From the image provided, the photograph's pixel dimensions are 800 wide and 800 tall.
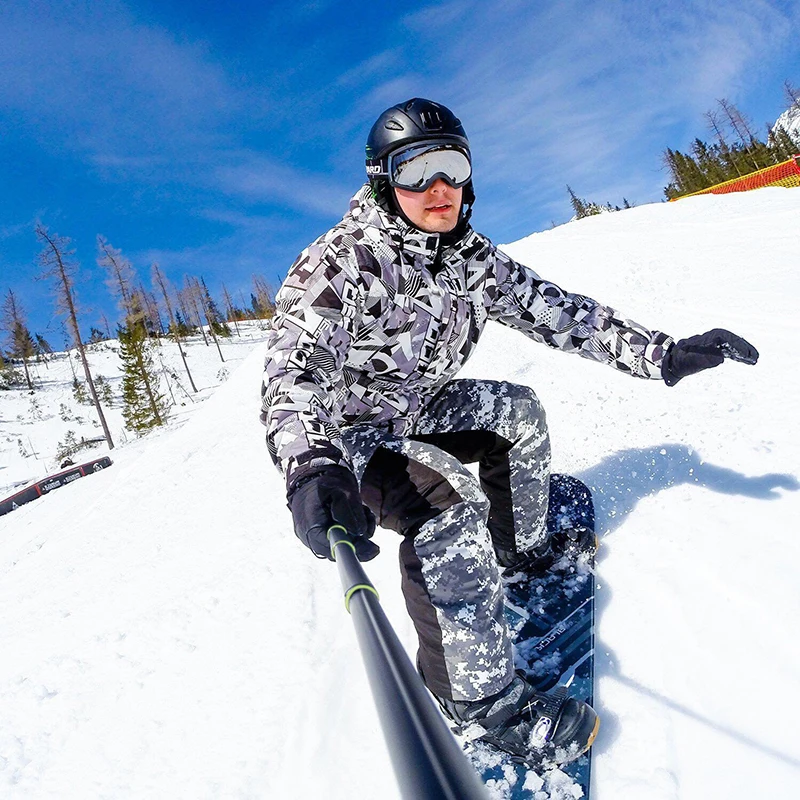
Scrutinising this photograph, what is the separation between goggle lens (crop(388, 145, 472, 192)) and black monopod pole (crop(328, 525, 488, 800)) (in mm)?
1909

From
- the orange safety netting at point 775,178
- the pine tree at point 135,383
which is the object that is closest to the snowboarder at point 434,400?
the orange safety netting at point 775,178

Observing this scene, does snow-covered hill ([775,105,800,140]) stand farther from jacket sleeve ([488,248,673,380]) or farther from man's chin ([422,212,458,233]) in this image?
man's chin ([422,212,458,233])

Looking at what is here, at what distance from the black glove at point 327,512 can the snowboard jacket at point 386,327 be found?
0.23ft

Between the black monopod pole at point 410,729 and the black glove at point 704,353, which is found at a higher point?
the black glove at point 704,353

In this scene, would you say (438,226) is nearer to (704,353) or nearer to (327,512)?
(704,353)

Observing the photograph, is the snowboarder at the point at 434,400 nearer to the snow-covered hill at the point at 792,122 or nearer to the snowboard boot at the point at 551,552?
the snowboard boot at the point at 551,552

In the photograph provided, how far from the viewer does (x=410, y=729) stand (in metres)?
0.62

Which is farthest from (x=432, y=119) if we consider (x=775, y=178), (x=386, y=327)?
(x=775, y=178)

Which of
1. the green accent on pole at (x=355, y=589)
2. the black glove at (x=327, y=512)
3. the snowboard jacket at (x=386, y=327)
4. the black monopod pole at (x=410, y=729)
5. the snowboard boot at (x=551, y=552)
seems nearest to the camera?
the black monopod pole at (x=410, y=729)

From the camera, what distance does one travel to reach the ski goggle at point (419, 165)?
2.29 metres

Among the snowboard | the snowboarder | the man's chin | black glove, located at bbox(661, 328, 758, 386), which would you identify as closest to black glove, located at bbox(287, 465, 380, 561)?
the snowboarder

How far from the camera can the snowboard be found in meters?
1.60

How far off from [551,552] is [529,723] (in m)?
1.08

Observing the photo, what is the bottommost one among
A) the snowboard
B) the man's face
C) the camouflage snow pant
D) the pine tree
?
the snowboard
